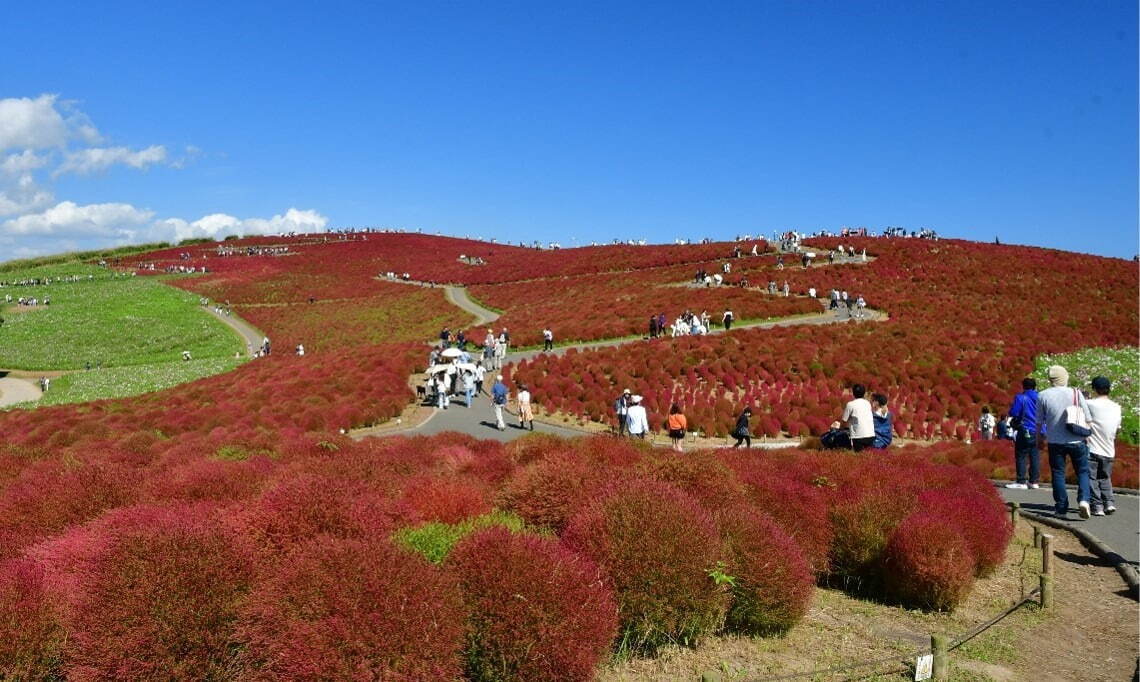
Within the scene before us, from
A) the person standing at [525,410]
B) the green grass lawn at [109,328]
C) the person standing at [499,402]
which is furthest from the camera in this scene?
the green grass lawn at [109,328]

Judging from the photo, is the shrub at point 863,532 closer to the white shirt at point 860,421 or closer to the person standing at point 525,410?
the white shirt at point 860,421

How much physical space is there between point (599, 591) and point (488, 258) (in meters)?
90.5

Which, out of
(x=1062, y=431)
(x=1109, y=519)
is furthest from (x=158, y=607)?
(x=1109, y=519)

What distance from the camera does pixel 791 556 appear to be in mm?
6859

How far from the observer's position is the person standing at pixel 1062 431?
9.85 metres

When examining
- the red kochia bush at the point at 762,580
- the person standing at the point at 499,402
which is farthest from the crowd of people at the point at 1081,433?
the person standing at the point at 499,402

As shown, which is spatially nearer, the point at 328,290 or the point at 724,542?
the point at 724,542

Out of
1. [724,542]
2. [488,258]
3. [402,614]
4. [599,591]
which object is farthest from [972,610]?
[488,258]

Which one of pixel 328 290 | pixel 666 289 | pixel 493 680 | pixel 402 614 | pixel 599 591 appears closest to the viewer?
pixel 402 614

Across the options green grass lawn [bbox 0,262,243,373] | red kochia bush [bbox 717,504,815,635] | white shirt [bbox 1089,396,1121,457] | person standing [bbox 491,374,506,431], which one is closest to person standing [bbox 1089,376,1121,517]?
white shirt [bbox 1089,396,1121,457]

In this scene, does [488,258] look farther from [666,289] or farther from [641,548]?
[641,548]

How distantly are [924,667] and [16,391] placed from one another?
5143 cm

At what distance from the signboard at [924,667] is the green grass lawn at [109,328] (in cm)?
5182

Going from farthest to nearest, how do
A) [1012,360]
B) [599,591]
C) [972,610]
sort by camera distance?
[1012,360]
[972,610]
[599,591]
